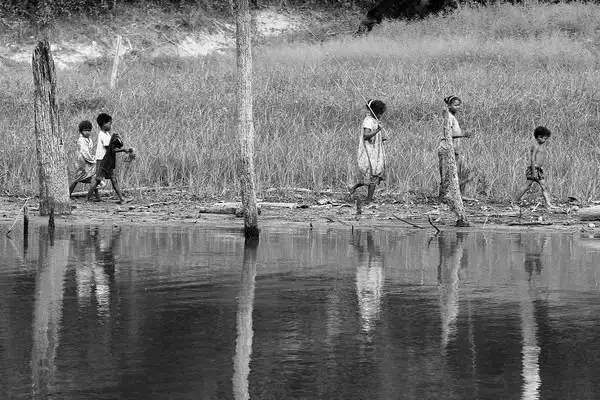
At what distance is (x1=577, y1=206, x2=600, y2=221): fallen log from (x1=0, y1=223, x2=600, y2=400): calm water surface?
2479mm

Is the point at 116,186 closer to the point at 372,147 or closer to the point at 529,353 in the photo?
the point at 372,147

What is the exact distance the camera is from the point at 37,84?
52.3ft

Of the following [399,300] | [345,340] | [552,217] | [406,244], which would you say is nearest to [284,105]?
[552,217]

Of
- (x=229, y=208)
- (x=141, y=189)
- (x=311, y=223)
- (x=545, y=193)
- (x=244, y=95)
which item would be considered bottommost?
(x=311, y=223)

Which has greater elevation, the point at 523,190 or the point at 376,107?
the point at 376,107

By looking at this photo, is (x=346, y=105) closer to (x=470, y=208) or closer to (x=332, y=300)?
(x=470, y=208)

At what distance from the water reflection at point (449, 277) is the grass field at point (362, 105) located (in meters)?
4.27

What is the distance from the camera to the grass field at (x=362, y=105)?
19359mm

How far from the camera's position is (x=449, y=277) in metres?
10.9

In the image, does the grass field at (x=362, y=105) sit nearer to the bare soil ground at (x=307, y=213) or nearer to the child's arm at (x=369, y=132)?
the bare soil ground at (x=307, y=213)

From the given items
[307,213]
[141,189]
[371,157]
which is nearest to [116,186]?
[141,189]

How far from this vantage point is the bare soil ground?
15852 millimetres

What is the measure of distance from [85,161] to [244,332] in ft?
33.9

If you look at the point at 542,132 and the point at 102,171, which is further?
the point at 102,171
